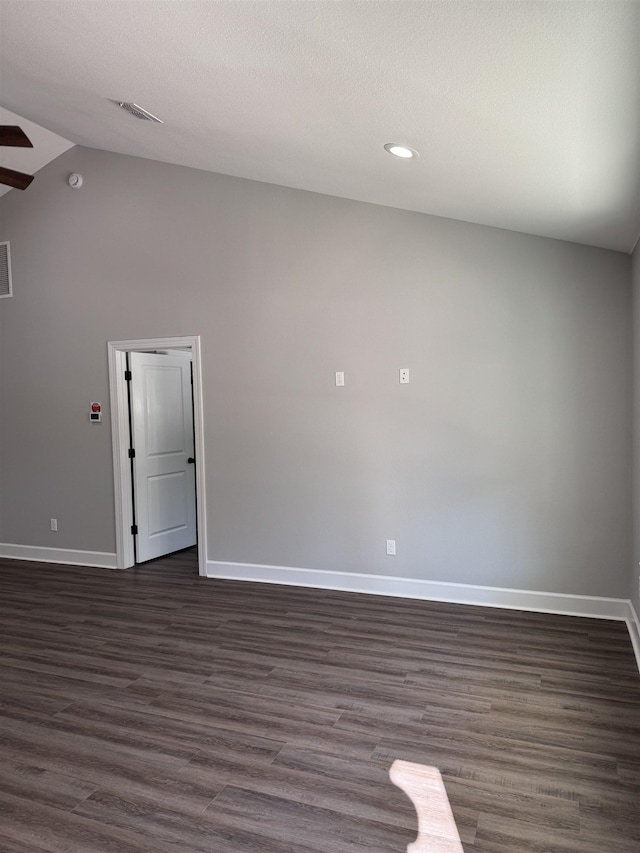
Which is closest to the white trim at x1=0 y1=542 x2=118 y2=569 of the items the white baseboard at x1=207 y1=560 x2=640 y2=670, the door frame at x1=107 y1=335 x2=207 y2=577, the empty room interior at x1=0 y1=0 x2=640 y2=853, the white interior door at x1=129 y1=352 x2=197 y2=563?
the empty room interior at x1=0 y1=0 x2=640 y2=853

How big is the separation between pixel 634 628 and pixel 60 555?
16.7ft

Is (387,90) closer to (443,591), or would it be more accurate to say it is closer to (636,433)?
(636,433)

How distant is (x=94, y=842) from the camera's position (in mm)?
2234

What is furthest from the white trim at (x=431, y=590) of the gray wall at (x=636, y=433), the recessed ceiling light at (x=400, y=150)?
the recessed ceiling light at (x=400, y=150)

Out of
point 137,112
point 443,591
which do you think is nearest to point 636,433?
point 443,591

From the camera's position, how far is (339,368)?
16.7 ft

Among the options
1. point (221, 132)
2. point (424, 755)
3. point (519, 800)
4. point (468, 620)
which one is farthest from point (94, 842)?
point (221, 132)

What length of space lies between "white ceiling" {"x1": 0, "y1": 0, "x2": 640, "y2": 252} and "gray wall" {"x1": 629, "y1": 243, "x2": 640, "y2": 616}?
26cm

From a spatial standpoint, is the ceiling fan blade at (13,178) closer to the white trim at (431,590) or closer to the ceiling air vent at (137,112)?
the ceiling air vent at (137,112)

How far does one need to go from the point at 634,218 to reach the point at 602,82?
1.60 metres

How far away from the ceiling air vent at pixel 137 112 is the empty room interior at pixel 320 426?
0.10 ft

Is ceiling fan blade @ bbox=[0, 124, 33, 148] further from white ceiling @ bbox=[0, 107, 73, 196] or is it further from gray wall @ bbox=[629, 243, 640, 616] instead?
gray wall @ bbox=[629, 243, 640, 616]

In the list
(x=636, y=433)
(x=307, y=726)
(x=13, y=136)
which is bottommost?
(x=307, y=726)

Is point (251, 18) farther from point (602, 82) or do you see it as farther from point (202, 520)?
point (202, 520)
